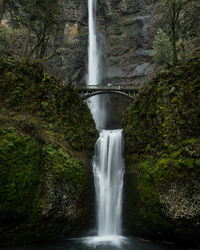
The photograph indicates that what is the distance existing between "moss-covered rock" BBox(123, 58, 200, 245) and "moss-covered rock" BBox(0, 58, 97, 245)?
2759mm

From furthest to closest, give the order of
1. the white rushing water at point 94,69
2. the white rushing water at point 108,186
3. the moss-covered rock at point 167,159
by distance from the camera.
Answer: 1. the white rushing water at point 94,69
2. the white rushing water at point 108,186
3. the moss-covered rock at point 167,159

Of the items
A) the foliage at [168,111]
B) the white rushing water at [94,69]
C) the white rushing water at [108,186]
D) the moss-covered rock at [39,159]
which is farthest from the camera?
the white rushing water at [94,69]

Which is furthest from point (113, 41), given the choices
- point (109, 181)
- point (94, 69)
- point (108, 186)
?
point (108, 186)

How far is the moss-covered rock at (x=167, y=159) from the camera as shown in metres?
6.92

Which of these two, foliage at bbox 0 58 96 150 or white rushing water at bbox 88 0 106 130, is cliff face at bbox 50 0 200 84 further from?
foliage at bbox 0 58 96 150

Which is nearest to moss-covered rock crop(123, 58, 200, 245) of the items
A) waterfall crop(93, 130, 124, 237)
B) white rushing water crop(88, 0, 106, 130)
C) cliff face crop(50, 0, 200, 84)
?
waterfall crop(93, 130, 124, 237)

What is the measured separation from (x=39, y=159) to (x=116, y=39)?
3483 cm

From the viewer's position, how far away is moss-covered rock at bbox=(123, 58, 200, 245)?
22.7 feet

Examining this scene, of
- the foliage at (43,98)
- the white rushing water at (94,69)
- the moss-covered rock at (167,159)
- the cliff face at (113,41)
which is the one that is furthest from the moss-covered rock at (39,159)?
the cliff face at (113,41)

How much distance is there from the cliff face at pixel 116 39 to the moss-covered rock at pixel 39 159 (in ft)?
67.5

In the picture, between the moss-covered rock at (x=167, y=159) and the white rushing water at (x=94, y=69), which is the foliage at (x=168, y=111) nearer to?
the moss-covered rock at (x=167, y=159)

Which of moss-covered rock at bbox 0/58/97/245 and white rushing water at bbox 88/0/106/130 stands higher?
white rushing water at bbox 88/0/106/130

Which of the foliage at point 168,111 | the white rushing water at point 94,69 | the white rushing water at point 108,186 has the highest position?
the white rushing water at point 94,69

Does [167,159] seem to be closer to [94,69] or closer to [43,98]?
[43,98]
